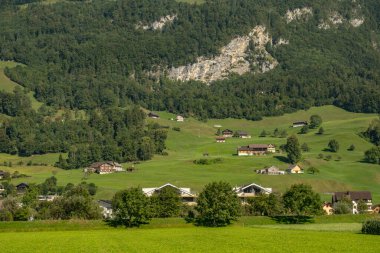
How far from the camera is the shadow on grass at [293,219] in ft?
322

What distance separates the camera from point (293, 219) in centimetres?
9888

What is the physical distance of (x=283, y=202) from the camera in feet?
347

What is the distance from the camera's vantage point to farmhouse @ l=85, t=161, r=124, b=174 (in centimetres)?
18405

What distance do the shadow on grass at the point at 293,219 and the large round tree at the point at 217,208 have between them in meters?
6.86

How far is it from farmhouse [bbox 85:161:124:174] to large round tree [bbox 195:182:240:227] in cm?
8915

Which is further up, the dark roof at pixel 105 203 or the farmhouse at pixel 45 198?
the farmhouse at pixel 45 198

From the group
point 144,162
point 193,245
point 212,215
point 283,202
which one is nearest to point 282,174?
point 144,162

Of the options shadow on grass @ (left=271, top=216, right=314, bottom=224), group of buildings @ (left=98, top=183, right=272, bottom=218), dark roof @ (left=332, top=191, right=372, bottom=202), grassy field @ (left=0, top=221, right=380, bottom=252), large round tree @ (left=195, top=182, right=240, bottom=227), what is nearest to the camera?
grassy field @ (left=0, top=221, right=380, bottom=252)

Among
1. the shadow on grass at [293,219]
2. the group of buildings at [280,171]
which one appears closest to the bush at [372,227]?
the shadow on grass at [293,219]

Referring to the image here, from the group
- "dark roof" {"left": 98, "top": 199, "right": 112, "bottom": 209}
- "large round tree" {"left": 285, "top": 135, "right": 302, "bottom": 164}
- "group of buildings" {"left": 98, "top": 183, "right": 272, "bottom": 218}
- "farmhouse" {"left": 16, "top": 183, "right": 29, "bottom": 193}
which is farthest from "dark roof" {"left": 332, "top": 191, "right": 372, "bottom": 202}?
"farmhouse" {"left": 16, "top": 183, "right": 29, "bottom": 193}

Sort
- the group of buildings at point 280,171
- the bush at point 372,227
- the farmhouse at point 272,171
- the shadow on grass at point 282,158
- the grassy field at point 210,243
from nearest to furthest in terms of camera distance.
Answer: the grassy field at point 210,243 → the bush at point 372,227 → the farmhouse at point 272,171 → the group of buildings at point 280,171 → the shadow on grass at point 282,158

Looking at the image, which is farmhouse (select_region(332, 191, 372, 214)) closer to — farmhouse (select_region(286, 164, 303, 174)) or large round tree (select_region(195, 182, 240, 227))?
farmhouse (select_region(286, 164, 303, 174))

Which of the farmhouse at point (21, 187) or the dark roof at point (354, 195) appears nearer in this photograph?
the dark roof at point (354, 195)

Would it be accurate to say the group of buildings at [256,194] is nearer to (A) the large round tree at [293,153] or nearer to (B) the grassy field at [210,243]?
(A) the large round tree at [293,153]
